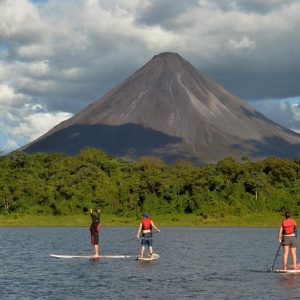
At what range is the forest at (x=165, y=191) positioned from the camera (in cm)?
10281

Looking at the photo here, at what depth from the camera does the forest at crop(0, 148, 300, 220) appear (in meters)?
103

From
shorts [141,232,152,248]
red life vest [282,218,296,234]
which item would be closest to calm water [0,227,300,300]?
shorts [141,232,152,248]

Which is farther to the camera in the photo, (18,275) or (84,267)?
(84,267)

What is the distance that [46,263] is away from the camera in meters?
36.9

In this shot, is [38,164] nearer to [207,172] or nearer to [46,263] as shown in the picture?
[207,172]

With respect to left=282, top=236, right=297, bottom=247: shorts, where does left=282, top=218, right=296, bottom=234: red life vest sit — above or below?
above

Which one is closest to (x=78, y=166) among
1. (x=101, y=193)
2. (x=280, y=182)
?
(x=101, y=193)

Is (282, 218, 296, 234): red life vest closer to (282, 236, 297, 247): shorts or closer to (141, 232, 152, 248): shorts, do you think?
(282, 236, 297, 247): shorts

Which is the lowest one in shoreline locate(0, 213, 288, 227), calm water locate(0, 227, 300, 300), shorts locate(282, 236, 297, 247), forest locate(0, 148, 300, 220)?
calm water locate(0, 227, 300, 300)

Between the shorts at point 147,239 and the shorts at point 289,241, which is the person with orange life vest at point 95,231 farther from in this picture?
the shorts at point 289,241

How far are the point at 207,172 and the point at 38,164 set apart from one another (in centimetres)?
4012

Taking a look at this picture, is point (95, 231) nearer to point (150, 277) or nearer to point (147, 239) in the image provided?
point (147, 239)

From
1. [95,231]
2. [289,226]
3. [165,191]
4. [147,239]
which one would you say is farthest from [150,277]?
[165,191]

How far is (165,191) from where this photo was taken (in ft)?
356
